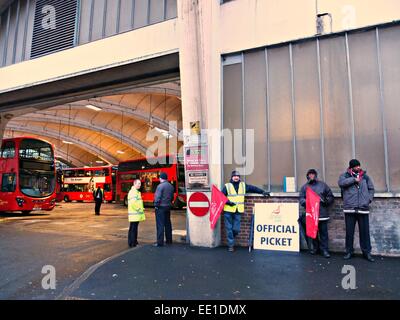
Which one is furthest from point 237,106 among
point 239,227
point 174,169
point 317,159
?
point 174,169

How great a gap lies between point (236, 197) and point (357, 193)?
8.02 feet

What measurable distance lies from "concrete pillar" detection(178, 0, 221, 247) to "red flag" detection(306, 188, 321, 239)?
2390mm

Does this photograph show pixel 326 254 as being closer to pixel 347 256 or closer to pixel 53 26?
pixel 347 256

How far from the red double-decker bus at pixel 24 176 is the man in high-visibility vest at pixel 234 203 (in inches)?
514

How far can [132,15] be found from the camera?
10266 mm

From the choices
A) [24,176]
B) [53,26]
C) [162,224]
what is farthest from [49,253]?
[24,176]

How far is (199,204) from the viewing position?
772 cm

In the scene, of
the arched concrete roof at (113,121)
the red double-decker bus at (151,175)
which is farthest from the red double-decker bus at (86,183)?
the arched concrete roof at (113,121)

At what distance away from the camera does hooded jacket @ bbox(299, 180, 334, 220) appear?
6.44 metres

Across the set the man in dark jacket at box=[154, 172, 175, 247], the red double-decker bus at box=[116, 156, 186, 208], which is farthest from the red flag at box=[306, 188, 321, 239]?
the red double-decker bus at box=[116, 156, 186, 208]

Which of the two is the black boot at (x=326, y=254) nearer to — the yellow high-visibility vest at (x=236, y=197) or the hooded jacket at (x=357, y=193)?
the hooded jacket at (x=357, y=193)

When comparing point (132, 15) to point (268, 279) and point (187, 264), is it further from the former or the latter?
point (268, 279)

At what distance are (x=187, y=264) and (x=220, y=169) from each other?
2.67 meters
